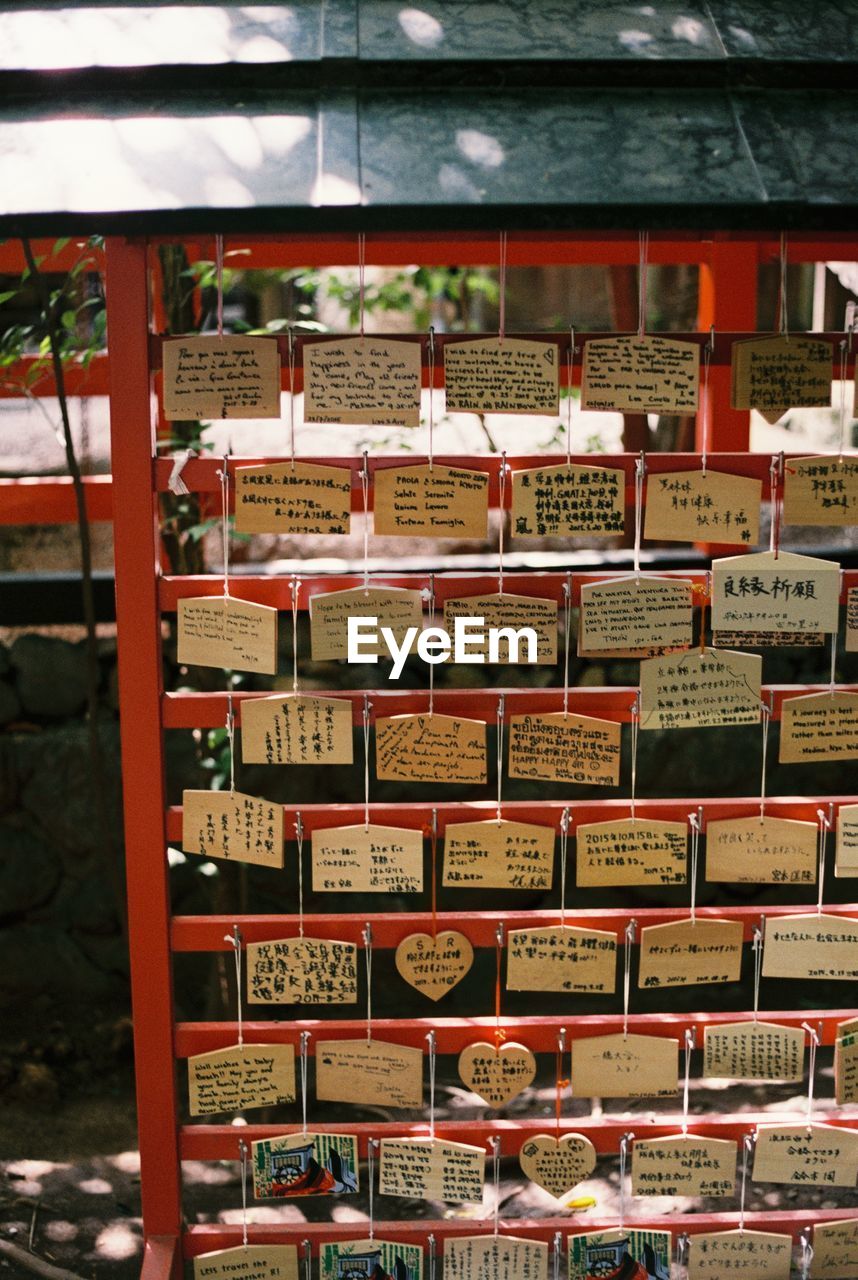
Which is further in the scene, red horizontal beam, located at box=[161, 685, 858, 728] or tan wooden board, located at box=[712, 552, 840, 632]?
red horizontal beam, located at box=[161, 685, 858, 728]

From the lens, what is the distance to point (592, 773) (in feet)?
8.95

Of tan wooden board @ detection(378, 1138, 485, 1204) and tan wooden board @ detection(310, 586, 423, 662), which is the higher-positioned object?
tan wooden board @ detection(310, 586, 423, 662)

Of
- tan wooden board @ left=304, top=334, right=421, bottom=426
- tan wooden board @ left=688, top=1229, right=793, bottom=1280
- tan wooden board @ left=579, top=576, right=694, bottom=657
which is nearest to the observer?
tan wooden board @ left=304, top=334, right=421, bottom=426

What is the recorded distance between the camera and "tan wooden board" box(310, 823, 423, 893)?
2.76 meters

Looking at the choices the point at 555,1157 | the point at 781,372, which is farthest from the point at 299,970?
the point at 781,372

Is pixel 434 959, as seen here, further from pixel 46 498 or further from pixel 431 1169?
pixel 46 498

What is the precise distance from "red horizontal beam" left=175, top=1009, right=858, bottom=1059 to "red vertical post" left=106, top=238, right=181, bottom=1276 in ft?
0.32

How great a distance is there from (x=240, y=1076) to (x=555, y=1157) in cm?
75

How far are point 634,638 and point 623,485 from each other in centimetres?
32

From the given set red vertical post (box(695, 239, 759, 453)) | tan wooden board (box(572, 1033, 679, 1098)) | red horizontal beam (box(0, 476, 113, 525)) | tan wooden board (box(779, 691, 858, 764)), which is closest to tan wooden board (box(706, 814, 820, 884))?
tan wooden board (box(779, 691, 858, 764))

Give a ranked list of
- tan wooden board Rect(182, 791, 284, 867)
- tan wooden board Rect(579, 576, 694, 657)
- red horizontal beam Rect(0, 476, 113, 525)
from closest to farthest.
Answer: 1. tan wooden board Rect(579, 576, 694, 657)
2. tan wooden board Rect(182, 791, 284, 867)
3. red horizontal beam Rect(0, 476, 113, 525)

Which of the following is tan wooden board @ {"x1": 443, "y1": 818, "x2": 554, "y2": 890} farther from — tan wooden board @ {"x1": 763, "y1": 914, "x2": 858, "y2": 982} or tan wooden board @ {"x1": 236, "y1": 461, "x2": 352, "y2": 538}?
tan wooden board @ {"x1": 236, "y1": 461, "x2": 352, "y2": 538}

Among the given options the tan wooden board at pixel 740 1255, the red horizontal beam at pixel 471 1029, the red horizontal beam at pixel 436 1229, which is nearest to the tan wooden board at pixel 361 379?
the red horizontal beam at pixel 471 1029

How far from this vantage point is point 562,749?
8.98 feet
